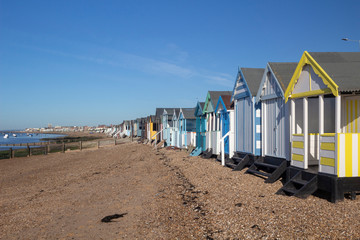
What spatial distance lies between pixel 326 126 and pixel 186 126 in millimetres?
16654

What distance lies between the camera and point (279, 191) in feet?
28.8

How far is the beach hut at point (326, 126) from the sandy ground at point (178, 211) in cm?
51

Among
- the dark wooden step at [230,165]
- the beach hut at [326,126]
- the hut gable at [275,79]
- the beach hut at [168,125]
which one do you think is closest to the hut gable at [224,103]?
the dark wooden step at [230,165]

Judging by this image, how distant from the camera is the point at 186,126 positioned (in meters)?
26.1

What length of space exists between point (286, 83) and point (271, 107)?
47.0 inches

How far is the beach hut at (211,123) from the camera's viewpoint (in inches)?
684

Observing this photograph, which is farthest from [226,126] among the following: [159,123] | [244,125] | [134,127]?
[134,127]

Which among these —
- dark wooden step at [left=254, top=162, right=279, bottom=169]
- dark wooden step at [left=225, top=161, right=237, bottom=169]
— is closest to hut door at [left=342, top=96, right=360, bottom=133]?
dark wooden step at [left=254, top=162, right=279, bottom=169]

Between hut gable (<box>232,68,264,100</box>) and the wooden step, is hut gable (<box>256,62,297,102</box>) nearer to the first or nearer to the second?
hut gable (<box>232,68,264,100</box>)

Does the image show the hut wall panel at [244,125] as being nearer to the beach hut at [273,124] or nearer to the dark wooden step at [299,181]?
the beach hut at [273,124]

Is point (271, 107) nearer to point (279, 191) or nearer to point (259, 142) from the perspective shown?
point (259, 142)

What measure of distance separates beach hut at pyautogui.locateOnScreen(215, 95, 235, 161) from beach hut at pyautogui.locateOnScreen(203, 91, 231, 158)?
0.63 meters

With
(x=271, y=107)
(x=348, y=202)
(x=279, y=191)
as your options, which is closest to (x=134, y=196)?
(x=279, y=191)

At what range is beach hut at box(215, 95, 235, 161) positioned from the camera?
14.8 m
